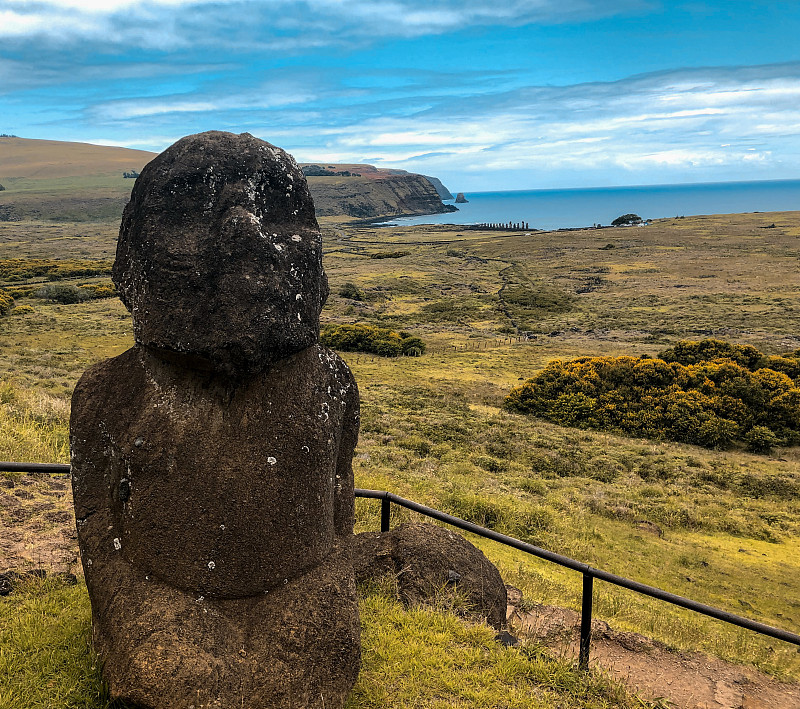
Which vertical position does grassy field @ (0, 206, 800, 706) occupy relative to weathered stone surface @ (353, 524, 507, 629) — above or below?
below

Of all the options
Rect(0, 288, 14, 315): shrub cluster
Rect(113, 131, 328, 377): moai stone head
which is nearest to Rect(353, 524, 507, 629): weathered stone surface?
Rect(113, 131, 328, 377): moai stone head

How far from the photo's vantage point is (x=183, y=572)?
366 cm

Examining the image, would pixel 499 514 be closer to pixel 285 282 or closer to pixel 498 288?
pixel 285 282

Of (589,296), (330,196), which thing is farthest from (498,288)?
(330,196)

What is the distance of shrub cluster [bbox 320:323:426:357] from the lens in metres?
27.9

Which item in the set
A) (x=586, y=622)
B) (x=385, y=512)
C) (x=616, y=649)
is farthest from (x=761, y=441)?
(x=385, y=512)

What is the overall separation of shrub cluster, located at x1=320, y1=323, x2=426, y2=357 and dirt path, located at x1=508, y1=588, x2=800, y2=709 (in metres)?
21.6

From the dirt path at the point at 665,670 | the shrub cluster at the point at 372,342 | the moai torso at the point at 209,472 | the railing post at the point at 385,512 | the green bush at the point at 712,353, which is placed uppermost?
the moai torso at the point at 209,472

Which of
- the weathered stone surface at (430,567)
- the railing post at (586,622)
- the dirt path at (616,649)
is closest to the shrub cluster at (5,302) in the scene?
the dirt path at (616,649)

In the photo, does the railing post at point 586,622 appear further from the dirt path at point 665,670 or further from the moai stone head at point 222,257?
the moai stone head at point 222,257

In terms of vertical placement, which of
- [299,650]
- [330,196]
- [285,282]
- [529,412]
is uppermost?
[330,196]

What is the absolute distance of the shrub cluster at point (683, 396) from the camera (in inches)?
669

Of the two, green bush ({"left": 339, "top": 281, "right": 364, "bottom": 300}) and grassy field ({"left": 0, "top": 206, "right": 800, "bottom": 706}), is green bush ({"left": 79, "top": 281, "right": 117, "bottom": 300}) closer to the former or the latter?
grassy field ({"left": 0, "top": 206, "right": 800, "bottom": 706})

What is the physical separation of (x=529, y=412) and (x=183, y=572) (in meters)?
16.8
